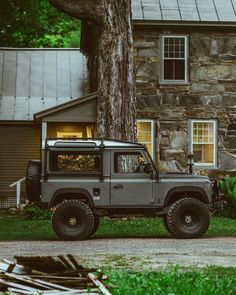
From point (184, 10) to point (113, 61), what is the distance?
6395mm

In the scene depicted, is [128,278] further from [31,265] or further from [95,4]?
[95,4]

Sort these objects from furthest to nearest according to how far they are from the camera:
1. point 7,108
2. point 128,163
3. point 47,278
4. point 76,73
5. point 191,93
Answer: point 76,73
point 7,108
point 191,93
point 128,163
point 47,278

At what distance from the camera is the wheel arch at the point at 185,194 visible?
17.5 m

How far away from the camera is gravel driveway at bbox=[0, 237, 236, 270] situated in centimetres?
1237

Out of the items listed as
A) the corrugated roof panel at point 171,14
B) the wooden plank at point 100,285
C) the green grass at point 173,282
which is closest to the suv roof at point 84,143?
the green grass at point 173,282

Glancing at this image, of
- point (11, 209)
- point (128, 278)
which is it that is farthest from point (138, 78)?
point (128, 278)

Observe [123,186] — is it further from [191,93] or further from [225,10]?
[225,10]

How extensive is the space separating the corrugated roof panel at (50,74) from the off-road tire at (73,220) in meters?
14.4

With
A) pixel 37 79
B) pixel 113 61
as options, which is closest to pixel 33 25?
pixel 37 79

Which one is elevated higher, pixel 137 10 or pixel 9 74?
Result: pixel 137 10

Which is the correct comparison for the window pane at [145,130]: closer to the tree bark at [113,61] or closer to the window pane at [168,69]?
the window pane at [168,69]

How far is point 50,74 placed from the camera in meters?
32.4

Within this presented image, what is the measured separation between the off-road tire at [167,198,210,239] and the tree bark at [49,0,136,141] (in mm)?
5358

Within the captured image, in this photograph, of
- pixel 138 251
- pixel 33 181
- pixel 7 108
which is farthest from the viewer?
pixel 7 108
